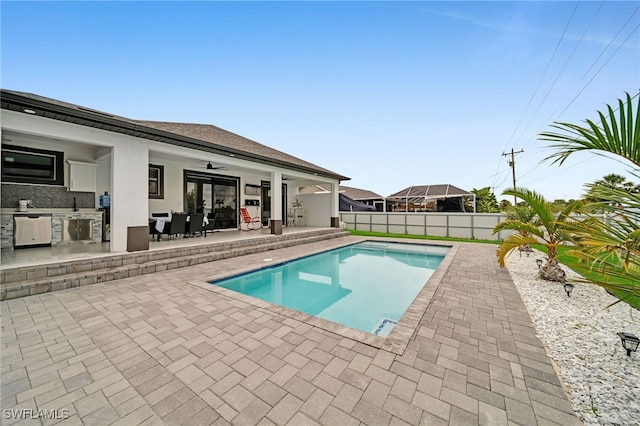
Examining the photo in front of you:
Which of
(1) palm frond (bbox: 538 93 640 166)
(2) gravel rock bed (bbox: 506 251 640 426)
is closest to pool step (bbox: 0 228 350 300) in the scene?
(2) gravel rock bed (bbox: 506 251 640 426)

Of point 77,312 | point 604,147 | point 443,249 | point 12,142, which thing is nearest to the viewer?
point 604,147

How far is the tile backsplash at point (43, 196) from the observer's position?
267 inches

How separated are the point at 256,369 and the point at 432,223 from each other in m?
14.2

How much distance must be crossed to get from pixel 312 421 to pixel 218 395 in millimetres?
867

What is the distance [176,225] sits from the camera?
329 inches

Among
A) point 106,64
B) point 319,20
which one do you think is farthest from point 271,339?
point 106,64

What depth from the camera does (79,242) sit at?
801 centimetres

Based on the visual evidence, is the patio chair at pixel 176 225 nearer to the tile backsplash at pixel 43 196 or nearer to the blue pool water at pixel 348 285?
the tile backsplash at pixel 43 196

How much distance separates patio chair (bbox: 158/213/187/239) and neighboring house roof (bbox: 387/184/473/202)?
62.4 feet

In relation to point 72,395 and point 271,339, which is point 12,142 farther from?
point 271,339

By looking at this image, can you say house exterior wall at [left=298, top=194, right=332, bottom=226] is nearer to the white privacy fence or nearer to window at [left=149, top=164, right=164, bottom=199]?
the white privacy fence

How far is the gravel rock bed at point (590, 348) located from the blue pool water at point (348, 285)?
210cm

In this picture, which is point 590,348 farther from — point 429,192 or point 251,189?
point 429,192

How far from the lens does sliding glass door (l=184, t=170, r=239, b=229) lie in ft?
36.4
